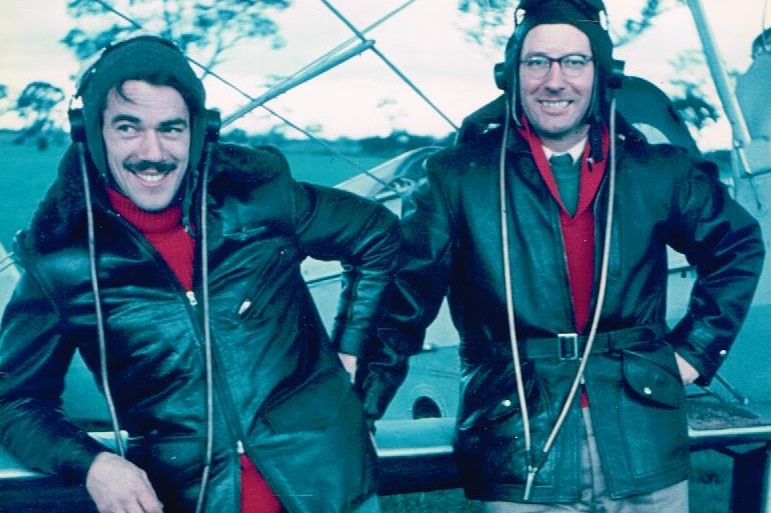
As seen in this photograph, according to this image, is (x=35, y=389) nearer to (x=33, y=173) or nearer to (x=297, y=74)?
(x=33, y=173)

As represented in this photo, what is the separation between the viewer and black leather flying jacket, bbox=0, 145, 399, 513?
6.64 ft

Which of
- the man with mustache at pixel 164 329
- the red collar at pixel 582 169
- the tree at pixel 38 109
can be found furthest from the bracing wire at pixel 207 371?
the tree at pixel 38 109

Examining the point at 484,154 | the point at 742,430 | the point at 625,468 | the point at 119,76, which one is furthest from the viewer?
the point at 742,430

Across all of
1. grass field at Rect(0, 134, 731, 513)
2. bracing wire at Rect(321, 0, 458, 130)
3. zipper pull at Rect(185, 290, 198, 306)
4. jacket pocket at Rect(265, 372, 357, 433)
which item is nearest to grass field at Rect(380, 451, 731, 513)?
grass field at Rect(0, 134, 731, 513)

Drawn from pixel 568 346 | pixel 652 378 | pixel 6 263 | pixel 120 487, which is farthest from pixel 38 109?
pixel 652 378

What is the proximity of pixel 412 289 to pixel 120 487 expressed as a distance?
0.81 meters

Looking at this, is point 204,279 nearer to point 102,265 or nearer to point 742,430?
point 102,265

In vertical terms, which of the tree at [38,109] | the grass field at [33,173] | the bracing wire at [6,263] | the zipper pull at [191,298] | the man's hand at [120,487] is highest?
the tree at [38,109]

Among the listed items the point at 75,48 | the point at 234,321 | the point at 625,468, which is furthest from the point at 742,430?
the point at 75,48

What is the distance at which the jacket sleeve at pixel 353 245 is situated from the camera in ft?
7.34

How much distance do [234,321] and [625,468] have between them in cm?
94

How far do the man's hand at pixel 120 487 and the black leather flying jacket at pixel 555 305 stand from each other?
57 cm

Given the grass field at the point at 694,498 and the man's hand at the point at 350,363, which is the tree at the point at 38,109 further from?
the grass field at the point at 694,498

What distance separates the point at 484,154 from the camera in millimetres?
2363
